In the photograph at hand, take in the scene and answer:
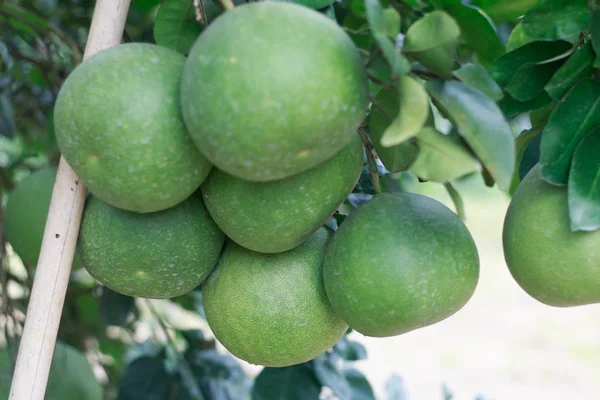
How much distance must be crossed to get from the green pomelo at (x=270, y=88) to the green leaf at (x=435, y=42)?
0.27 ft

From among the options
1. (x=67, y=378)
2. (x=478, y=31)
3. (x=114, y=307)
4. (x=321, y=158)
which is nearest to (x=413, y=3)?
(x=478, y=31)

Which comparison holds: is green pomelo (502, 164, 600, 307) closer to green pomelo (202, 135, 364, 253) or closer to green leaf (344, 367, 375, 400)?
green pomelo (202, 135, 364, 253)

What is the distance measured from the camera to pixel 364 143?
958 millimetres

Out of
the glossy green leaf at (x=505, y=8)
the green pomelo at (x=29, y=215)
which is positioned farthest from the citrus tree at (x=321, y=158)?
the green pomelo at (x=29, y=215)

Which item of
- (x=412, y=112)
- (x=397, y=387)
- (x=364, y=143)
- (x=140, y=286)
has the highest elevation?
(x=412, y=112)

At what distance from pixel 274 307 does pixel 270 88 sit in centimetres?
38

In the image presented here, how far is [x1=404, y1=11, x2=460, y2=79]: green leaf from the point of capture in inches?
28.8

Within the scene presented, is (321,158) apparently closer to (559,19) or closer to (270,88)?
(270,88)

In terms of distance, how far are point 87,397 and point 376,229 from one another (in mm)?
1212

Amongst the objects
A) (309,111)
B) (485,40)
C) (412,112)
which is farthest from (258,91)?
(485,40)

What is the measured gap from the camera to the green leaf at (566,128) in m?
0.87

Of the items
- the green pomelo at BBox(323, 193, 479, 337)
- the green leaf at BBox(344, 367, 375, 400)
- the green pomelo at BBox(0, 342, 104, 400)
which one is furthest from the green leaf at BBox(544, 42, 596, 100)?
the green pomelo at BBox(0, 342, 104, 400)

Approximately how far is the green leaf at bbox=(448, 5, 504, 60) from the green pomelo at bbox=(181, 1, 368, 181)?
1.32 ft

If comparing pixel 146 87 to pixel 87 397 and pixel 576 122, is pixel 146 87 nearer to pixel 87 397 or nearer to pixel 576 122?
pixel 576 122
